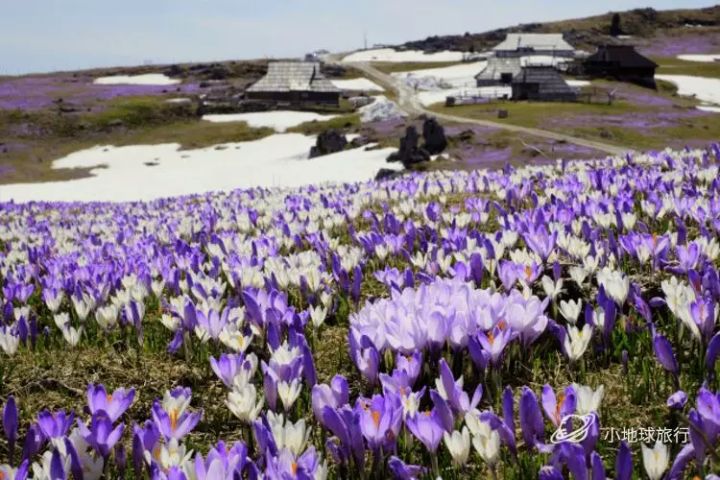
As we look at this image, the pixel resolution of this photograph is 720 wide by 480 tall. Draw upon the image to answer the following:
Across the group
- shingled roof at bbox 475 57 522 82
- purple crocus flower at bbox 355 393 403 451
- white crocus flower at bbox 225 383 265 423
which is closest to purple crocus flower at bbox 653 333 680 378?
purple crocus flower at bbox 355 393 403 451

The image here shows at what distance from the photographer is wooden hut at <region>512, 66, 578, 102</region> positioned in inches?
3344

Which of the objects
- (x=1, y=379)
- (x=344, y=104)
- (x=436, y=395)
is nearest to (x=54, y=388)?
(x=1, y=379)

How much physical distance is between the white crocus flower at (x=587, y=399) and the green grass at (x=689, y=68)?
386 ft

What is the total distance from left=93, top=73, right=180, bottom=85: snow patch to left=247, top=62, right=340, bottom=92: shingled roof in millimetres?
27237

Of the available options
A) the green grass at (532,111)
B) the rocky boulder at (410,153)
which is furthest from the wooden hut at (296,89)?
the rocky boulder at (410,153)

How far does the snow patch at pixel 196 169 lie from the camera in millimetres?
44688

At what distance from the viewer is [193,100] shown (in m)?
92.0

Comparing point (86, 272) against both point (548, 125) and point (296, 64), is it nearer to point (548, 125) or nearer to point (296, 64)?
point (548, 125)

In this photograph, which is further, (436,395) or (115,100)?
(115,100)

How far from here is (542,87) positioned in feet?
282

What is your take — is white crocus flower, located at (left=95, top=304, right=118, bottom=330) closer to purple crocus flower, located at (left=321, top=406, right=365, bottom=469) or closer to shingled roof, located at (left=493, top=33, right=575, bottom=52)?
purple crocus flower, located at (left=321, top=406, right=365, bottom=469)

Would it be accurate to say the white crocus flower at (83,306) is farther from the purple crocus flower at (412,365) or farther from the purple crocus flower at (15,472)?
the purple crocus flower at (412,365)

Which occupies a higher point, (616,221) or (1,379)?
(616,221)

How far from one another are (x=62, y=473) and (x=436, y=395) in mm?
1259
